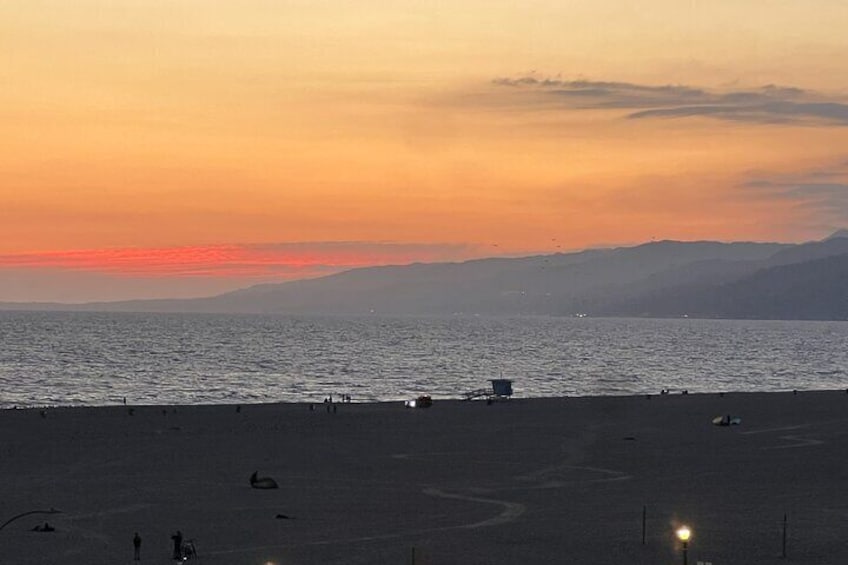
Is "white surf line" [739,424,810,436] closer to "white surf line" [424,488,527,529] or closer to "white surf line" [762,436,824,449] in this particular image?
"white surf line" [762,436,824,449]

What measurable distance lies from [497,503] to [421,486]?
19.5 feet

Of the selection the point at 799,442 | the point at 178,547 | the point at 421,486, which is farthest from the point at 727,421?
the point at 178,547

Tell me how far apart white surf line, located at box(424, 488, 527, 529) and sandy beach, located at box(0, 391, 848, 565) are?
0.15 metres

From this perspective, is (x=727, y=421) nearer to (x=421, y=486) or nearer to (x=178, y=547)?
(x=421, y=486)

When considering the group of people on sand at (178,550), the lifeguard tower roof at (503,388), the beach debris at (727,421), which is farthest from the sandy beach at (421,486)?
the lifeguard tower roof at (503,388)

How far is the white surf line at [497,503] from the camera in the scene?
50.2 meters

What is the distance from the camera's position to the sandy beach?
45469 millimetres

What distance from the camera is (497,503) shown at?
55.2 m

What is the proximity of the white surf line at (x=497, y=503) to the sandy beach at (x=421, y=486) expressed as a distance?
15 centimetres

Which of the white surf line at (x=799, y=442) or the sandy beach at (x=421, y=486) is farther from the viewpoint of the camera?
the white surf line at (x=799, y=442)

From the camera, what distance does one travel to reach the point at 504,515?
52125 millimetres

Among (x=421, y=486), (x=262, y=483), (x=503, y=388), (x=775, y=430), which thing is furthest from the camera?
(x=503, y=388)

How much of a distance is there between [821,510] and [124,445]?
127 feet

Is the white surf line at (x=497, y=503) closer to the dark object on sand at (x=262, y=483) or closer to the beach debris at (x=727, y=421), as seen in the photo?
the dark object on sand at (x=262, y=483)
